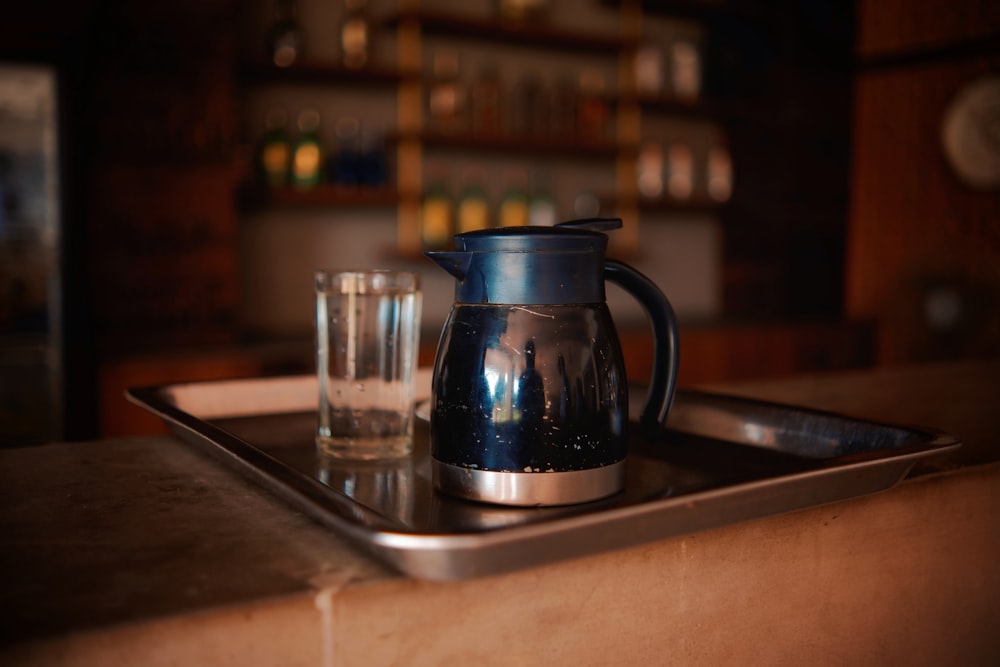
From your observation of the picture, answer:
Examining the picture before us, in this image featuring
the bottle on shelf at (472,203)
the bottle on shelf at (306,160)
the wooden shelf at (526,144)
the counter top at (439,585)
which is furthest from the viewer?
the bottle on shelf at (472,203)

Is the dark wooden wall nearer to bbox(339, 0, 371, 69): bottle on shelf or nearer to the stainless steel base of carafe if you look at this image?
bbox(339, 0, 371, 69): bottle on shelf

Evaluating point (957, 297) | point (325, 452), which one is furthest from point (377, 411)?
point (957, 297)

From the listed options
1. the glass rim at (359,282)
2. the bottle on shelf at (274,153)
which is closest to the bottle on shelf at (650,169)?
the bottle on shelf at (274,153)

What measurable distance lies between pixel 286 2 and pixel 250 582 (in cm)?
282

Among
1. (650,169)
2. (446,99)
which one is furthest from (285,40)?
(650,169)

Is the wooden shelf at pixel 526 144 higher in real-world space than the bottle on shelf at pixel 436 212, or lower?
higher

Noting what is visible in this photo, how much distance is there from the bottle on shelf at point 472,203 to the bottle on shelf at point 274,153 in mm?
688

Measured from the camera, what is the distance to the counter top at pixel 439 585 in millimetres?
467

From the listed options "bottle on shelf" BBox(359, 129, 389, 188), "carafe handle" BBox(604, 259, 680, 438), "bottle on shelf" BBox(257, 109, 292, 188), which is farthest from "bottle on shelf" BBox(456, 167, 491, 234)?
"carafe handle" BBox(604, 259, 680, 438)

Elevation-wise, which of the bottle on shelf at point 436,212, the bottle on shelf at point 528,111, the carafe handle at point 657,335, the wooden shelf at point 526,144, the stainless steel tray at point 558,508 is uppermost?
the bottle on shelf at point 528,111

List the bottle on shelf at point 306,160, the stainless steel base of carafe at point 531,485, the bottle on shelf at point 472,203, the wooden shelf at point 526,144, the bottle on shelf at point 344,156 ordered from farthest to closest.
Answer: the bottle on shelf at point 472,203, the wooden shelf at point 526,144, the bottle on shelf at point 344,156, the bottle on shelf at point 306,160, the stainless steel base of carafe at point 531,485

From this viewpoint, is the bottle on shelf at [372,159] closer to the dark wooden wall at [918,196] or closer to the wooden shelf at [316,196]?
the wooden shelf at [316,196]

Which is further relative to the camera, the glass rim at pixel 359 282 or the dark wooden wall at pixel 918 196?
the dark wooden wall at pixel 918 196

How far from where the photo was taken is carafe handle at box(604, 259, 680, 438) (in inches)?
26.9
